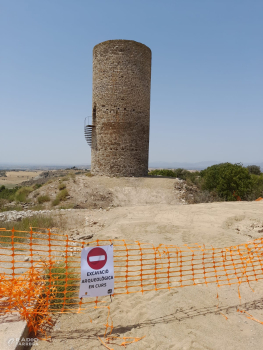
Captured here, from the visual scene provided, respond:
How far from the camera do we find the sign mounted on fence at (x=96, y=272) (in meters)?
3.09

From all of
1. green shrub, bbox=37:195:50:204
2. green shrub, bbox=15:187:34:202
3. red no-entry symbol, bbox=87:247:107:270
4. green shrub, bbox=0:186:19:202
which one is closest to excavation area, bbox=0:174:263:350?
red no-entry symbol, bbox=87:247:107:270

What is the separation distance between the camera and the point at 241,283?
14.0 ft

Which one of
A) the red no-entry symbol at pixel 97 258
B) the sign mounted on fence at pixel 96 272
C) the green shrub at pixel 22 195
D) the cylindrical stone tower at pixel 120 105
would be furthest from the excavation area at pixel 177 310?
the cylindrical stone tower at pixel 120 105

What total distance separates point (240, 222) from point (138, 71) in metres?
11.1

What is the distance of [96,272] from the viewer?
316cm

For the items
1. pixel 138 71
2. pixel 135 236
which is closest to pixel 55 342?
pixel 135 236

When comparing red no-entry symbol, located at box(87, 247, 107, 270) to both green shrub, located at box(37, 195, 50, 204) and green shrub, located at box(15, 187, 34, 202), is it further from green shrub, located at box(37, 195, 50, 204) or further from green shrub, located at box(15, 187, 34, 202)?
green shrub, located at box(15, 187, 34, 202)

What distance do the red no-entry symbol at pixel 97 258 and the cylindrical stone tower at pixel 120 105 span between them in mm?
12081

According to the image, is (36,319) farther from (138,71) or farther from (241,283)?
(138,71)

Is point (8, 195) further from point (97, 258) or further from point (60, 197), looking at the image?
point (97, 258)

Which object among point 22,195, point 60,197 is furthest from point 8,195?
point 60,197

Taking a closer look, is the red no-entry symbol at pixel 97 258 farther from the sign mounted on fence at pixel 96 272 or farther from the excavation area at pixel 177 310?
the excavation area at pixel 177 310

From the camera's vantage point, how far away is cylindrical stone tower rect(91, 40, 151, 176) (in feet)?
48.3

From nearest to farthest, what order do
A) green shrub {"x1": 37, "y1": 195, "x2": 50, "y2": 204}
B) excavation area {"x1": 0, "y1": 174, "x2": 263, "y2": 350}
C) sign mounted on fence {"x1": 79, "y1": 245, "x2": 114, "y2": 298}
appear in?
excavation area {"x1": 0, "y1": 174, "x2": 263, "y2": 350} < sign mounted on fence {"x1": 79, "y1": 245, "x2": 114, "y2": 298} < green shrub {"x1": 37, "y1": 195, "x2": 50, "y2": 204}
